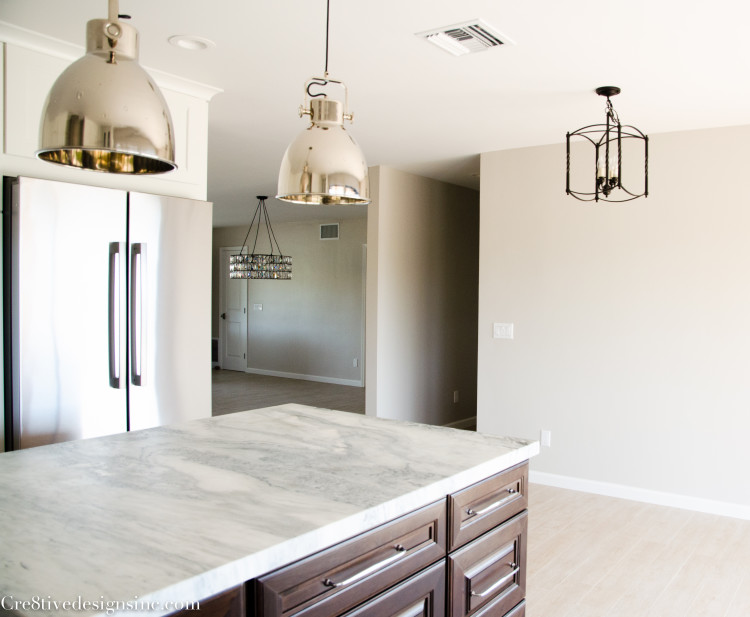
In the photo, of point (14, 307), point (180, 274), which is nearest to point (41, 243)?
point (14, 307)

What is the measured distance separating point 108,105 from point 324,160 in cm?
62

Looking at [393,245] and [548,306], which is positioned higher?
[393,245]

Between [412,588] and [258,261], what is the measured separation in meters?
7.32

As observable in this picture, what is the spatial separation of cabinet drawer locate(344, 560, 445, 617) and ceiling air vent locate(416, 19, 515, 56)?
205 cm

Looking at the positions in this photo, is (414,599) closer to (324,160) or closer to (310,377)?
(324,160)

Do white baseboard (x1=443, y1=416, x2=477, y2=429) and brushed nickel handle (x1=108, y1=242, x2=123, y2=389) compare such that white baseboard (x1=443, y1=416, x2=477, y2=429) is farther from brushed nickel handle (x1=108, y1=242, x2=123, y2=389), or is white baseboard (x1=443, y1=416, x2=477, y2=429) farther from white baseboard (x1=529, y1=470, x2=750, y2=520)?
brushed nickel handle (x1=108, y1=242, x2=123, y2=389)

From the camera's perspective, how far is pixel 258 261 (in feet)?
28.2

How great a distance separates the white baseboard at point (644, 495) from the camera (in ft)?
13.5

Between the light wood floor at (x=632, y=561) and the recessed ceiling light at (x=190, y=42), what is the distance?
113 inches

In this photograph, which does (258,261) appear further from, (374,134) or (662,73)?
(662,73)

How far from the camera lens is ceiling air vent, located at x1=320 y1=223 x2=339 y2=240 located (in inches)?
388

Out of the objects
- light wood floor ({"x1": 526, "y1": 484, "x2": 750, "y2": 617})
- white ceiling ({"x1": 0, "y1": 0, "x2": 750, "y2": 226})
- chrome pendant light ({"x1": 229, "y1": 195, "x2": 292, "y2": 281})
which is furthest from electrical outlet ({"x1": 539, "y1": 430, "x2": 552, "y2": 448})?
chrome pendant light ({"x1": 229, "y1": 195, "x2": 292, "y2": 281})

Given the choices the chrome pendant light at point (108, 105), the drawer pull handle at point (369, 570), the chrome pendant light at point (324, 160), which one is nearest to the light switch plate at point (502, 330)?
the chrome pendant light at point (324, 160)

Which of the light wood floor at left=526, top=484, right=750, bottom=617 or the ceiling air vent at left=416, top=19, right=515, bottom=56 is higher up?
the ceiling air vent at left=416, top=19, right=515, bottom=56
